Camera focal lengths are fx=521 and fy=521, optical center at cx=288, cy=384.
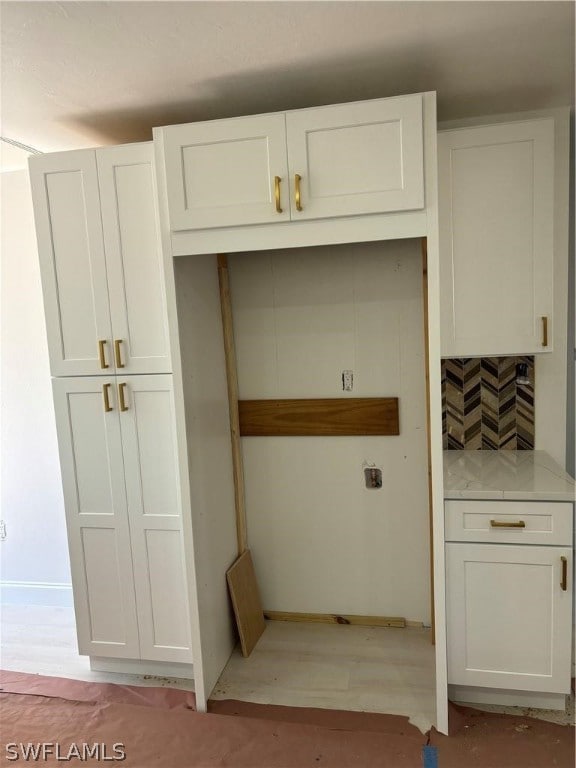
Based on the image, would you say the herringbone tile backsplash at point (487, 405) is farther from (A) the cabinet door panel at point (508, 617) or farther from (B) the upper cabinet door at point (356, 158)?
(B) the upper cabinet door at point (356, 158)

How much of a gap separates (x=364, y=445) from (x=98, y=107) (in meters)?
1.92

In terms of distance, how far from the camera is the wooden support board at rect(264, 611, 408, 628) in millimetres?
2680

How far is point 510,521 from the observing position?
1999 mm

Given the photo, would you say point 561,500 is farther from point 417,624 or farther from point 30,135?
point 30,135

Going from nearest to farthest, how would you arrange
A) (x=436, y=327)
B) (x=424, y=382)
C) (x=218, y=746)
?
(x=436, y=327), (x=218, y=746), (x=424, y=382)

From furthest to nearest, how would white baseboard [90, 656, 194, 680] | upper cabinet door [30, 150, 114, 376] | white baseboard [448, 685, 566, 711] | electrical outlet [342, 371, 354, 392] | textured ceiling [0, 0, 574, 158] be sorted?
electrical outlet [342, 371, 354, 392]
white baseboard [90, 656, 194, 680]
upper cabinet door [30, 150, 114, 376]
white baseboard [448, 685, 566, 711]
textured ceiling [0, 0, 574, 158]

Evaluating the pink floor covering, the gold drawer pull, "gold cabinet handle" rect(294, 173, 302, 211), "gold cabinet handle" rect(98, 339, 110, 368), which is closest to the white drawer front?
the gold drawer pull

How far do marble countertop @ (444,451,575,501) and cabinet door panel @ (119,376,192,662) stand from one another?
117 centimetres

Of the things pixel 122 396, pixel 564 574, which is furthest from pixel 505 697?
pixel 122 396

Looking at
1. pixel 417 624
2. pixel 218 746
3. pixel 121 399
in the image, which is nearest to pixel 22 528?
pixel 121 399

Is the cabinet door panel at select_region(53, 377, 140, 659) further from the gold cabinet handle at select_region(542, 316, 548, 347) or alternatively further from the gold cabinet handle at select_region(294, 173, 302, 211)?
the gold cabinet handle at select_region(542, 316, 548, 347)

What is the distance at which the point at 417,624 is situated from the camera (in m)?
2.67

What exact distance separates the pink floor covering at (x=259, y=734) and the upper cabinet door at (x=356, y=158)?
1.95 m

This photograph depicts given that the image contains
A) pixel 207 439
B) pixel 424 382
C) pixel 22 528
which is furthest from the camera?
pixel 22 528
